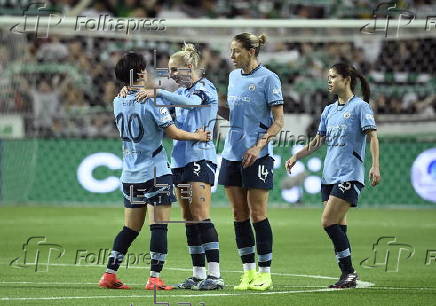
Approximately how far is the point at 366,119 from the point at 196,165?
159cm

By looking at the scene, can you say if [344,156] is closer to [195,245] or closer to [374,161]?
[374,161]

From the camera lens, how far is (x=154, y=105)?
350 inches

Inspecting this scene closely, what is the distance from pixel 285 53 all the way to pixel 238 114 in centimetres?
1179

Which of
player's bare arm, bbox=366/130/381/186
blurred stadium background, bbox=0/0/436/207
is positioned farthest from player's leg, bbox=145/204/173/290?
blurred stadium background, bbox=0/0/436/207

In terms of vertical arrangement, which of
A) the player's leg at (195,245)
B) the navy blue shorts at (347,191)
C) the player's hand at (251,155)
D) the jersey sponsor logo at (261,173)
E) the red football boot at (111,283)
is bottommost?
the red football boot at (111,283)

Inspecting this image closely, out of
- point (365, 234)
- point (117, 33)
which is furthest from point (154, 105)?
point (117, 33)

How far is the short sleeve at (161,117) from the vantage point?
29.3ft

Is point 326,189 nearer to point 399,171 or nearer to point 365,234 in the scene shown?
point 365,234

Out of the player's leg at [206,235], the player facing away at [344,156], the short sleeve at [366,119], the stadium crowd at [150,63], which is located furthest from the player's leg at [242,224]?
the stadium crowd at [150,63]

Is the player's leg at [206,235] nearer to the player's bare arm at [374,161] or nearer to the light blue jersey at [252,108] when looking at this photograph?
the light blue jersey at [252,108]

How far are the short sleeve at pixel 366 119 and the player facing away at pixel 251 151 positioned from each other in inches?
30.1

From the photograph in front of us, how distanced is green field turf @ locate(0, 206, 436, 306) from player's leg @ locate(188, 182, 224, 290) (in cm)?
18

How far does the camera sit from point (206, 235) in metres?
9.30

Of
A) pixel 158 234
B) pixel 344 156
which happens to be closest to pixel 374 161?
pixel 344 156
